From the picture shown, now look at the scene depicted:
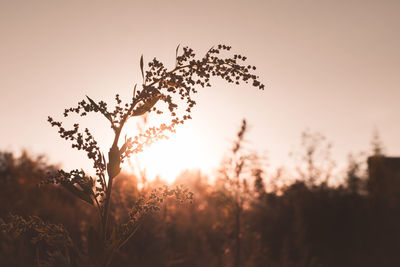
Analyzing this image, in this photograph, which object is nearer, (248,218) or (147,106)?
(147,106)

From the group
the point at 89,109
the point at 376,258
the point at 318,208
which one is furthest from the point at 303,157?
the point at 89,109

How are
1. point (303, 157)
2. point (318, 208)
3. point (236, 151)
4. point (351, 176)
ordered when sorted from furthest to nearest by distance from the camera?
point (351, 176), point (303, 157), point (318, 208), point (236, 151)

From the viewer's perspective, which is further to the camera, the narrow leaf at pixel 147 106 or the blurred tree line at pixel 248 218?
the blurred tree line at pixel 248 218

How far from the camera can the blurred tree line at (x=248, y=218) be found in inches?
310

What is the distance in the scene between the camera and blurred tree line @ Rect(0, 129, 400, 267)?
7867 mm

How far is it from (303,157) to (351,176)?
562cm

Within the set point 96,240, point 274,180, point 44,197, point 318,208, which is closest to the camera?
point 96,240

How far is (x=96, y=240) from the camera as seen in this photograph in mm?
2340

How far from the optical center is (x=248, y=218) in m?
8.82

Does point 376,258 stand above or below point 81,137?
below

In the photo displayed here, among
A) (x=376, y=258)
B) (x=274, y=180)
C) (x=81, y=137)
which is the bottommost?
(x=376, y=258)

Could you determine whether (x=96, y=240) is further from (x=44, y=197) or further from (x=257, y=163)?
(x=44, y=197)

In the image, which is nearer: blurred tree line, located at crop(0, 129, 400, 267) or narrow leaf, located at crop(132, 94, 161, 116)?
narrow leaf, located at crop(132, 94, 161, 116)

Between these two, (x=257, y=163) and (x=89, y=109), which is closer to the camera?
(x=89, y=109)
